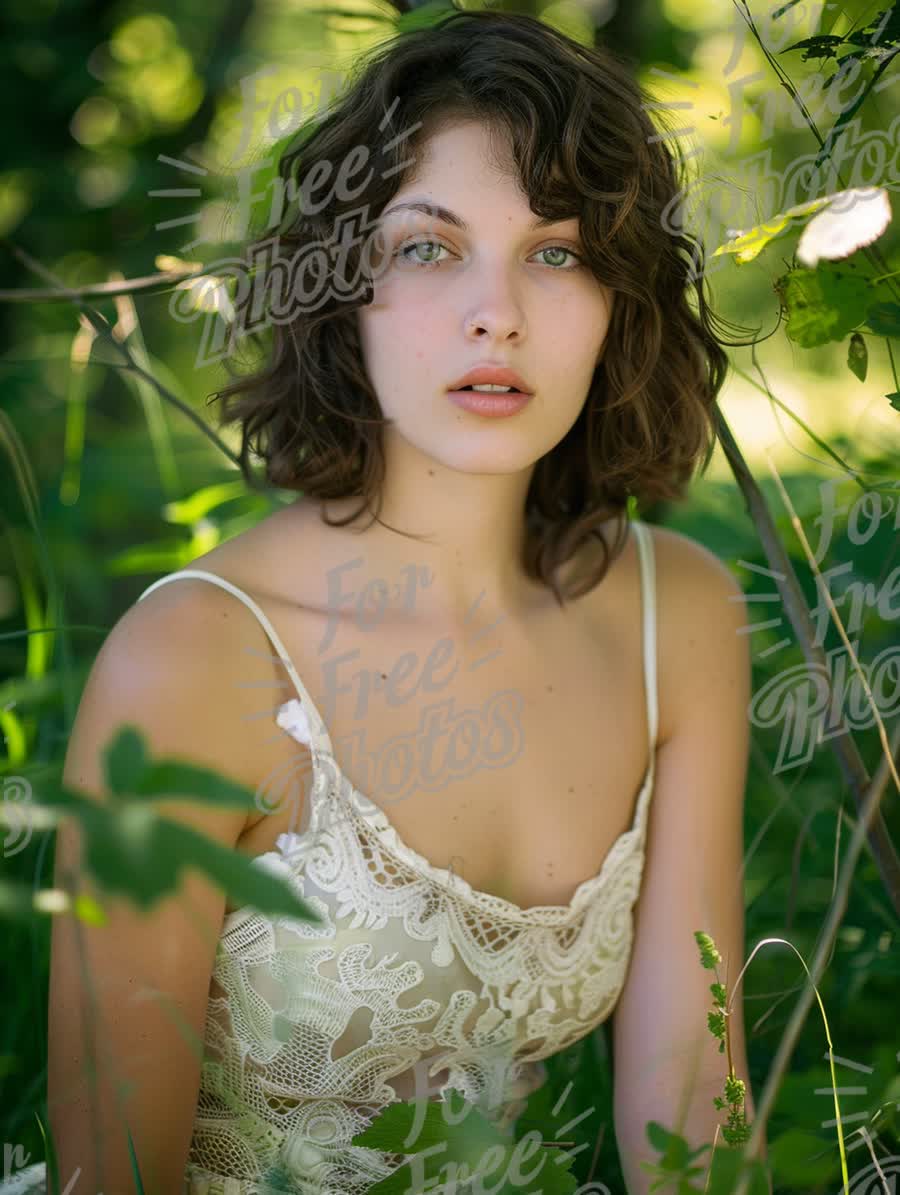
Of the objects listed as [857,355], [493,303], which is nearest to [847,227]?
[857,355]

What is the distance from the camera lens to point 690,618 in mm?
1711

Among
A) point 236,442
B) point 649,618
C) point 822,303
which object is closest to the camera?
point 822,303

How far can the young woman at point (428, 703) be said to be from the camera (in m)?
1.34

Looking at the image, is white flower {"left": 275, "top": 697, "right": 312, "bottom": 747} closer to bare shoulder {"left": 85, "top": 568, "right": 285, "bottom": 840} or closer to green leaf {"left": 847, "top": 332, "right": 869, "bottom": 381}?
bare shoulder {"left": 85, "top": 568, "right": 285, "bottom": 840}

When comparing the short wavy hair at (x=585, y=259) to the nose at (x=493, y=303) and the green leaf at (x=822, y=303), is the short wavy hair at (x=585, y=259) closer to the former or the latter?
the nose at (x=493, y=303)

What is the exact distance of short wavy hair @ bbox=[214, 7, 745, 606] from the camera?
139 cm

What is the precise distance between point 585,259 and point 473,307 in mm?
179

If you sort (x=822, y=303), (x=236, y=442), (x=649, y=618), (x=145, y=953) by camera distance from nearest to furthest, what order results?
(x=822, y=303)
(x=145, y=953)
(x=649, y=618)
(x=236, y=442)

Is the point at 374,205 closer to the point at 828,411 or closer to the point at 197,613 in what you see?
the point at 197,613

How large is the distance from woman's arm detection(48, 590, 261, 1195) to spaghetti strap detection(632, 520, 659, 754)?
21.8 inches

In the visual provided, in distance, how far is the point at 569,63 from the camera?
1425 mm

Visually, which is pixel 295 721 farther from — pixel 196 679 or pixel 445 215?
pixel 445 215

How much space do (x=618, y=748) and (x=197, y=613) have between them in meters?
0.57

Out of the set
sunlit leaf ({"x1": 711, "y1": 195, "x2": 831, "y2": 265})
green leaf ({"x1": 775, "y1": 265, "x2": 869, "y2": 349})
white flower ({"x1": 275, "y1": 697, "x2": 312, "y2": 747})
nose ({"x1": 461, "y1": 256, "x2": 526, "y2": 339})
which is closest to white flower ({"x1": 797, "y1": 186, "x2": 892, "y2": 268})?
sunlit leaf ({"x1": 711, "y1": 195, "x2": 831, "y2": 265})
